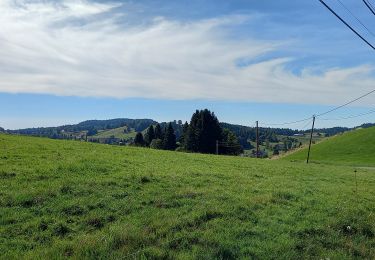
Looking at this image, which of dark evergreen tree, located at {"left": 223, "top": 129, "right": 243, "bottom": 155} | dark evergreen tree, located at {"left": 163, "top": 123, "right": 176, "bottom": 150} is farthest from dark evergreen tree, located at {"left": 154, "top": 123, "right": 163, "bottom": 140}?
dark evergreen tree, located at {"left": 223, "top": 129, "right": 243, "bottom": 155}

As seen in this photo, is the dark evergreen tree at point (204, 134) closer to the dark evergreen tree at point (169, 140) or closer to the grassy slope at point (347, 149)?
the dark evergreen tree at point (169, 140)

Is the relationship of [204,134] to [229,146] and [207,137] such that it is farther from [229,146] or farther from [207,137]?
[229,146]

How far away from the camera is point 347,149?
100 m

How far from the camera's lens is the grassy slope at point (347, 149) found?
89188mm

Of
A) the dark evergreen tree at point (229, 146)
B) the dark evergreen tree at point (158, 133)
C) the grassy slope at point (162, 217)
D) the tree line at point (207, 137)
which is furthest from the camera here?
the dark evergreen tree at point (158, 133)

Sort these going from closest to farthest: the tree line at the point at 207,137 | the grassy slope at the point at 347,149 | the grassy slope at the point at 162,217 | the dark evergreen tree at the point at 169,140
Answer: the grassy slope at the point at 162,217, the grassy slope at the point at 347,149, the tree line at the point at 207,137, the dark evergreen tree at the point at 169,140

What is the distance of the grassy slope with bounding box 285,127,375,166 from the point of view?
293ft

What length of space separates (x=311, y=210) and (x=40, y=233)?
9105mm

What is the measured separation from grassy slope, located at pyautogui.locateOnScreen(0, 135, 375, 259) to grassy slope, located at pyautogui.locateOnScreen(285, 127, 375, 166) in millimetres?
73325

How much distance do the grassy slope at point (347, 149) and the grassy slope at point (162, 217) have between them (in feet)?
241

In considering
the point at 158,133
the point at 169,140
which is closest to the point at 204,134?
the point at 169,140

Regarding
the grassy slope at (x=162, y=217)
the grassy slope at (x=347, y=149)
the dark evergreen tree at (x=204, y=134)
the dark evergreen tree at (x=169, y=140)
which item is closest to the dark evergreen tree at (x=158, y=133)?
the dark evergreen tree at (x=169, y=140)

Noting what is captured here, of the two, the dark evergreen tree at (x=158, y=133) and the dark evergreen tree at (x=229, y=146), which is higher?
the dark evergreen tree at (x=158, y=133)

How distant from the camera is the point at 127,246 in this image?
9062 millimetres
